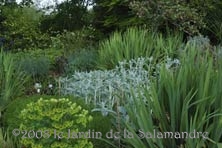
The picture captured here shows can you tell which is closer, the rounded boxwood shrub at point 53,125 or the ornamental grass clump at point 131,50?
the rounded boxwood shrub at point 53,125

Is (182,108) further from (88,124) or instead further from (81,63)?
(81,63)

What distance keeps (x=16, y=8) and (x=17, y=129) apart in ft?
33.4

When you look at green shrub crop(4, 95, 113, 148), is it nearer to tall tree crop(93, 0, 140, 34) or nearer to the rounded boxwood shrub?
the rounded boxwood shrub

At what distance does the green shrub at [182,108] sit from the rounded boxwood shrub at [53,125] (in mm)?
419

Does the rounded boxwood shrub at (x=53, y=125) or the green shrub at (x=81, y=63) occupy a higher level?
the rounded boxwood shrub at (x=53, y=125)

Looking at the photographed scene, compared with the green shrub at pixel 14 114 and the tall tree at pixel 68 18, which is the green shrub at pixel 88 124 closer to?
the green shrub at pixel 14 114

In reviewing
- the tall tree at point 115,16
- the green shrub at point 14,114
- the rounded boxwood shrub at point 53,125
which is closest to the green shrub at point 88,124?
the green shrub at point 14,114

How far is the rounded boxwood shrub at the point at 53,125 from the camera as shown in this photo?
2857 millimetres

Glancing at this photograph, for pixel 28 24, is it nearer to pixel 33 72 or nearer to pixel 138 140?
pixel 33 72

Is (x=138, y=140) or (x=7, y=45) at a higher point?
(x=138, y=140)

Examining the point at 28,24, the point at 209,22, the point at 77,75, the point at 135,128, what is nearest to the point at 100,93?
the point at 77,75

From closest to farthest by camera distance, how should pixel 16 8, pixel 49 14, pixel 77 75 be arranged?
pixel 77 75 → pixel 16 8 → pixel 49 14

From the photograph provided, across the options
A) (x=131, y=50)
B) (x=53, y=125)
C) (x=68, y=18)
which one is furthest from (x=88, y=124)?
(x=68, y=18)

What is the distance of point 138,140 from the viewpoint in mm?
2609
